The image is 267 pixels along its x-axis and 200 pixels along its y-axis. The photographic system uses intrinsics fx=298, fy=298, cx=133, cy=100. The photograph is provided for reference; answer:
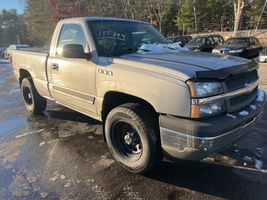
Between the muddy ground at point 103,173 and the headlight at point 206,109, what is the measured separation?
3.10ft

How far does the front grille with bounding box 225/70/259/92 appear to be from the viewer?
10.2 ft

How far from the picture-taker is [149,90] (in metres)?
3.17

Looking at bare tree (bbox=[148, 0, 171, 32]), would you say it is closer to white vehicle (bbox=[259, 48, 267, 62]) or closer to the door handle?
white vehicle (bbox=[259, 48, 267, 62])

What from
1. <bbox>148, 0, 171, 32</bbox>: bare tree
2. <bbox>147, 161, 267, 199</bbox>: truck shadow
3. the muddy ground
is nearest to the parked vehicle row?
<bbox>148, 0, 171, 32</bbox>: bare tree

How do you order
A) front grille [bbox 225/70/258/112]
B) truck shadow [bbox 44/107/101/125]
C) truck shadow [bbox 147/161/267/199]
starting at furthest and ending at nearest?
truck shadow [bbox 44/107/101/125] < truck shadow [bbox 147/161/267/199] < front grille [bbox 225/70/258/112]

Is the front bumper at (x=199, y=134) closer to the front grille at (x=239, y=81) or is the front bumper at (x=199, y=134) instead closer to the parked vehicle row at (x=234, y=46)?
the front grille at (x=239, y=81)

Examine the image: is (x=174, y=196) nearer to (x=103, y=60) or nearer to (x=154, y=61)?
(x=154, y=61)

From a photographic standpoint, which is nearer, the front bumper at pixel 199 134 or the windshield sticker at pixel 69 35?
the front bumper at pixel 199 134

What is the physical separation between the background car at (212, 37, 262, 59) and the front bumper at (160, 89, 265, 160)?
1272 cm

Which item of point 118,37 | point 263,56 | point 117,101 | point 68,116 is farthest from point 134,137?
point 263,56

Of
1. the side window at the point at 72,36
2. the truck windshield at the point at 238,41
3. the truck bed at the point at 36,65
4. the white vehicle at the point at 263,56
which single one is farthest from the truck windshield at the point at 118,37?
the truck windshield at the point at 238,41

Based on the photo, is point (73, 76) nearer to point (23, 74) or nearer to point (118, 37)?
point (118, 37)

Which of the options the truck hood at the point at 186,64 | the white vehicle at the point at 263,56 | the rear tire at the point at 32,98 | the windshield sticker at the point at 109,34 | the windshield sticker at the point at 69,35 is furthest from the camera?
the white vehicle at the point at 263,56

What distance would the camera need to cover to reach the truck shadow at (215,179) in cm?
324
